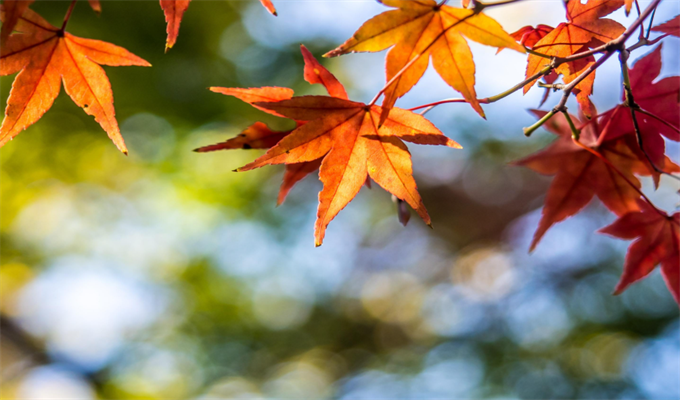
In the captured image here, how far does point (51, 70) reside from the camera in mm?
519

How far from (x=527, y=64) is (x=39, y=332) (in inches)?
220

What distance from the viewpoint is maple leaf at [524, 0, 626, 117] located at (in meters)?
0.51

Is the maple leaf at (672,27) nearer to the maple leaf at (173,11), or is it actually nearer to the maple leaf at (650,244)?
the maple leaf at (650,244)

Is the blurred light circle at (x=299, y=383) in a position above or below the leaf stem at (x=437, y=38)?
above

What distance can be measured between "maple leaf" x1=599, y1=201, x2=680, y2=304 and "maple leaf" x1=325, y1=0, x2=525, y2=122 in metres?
0.52

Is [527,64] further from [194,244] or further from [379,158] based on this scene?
[194,244]

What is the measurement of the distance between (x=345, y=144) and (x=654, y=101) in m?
0.51

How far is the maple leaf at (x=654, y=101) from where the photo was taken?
62 centimetres

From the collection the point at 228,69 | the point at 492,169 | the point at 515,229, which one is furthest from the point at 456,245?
the point at 228,69

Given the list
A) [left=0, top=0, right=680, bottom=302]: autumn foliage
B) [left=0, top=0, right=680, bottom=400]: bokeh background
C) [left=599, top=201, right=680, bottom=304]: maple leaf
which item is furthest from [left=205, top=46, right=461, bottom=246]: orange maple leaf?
[left=0, top=0, right=680, bottom=400]: bokeh background

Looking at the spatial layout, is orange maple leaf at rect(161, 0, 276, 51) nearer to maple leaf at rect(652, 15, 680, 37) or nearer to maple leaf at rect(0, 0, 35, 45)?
maple leaf at rect(0, 0, 35, 45)

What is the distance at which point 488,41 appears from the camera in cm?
41

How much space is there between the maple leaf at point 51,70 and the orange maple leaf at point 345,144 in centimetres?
16

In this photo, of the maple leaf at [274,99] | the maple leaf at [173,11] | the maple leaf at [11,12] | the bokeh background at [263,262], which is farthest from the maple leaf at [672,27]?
the bokeh background at [263,262]
